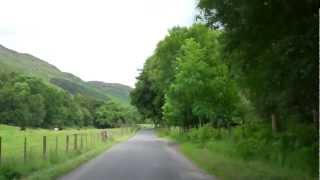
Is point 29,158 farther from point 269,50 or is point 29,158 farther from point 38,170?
point 269,50

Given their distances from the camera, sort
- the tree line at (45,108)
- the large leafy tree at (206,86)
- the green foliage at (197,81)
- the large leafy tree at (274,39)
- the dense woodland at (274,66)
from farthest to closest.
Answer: the tree line at (45,108) → the green foliage at (197,81) → the large leafy tree at (206,86) → the dense woodland at (274,66) → the large leafy tree at (274,39)

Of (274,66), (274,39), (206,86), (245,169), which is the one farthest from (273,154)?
(206,86)

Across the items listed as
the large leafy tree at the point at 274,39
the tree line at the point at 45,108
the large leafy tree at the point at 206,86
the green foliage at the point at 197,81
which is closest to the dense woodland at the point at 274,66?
the large leafy tree at the point at 274,39

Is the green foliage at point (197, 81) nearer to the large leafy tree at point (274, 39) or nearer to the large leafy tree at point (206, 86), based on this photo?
the large leafy tree at point (206, 86)

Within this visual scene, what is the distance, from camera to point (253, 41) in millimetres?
17125

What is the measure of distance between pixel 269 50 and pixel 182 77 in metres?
28.2

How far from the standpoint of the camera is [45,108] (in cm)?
15500

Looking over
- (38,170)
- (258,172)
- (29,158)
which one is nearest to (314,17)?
(258,172)

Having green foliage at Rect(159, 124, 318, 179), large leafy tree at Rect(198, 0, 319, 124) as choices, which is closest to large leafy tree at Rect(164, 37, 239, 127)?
green foliage at Rect(159, 124, 318, 179)

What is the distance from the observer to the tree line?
5502 inches

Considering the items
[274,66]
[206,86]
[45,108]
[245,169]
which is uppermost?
[45,108]

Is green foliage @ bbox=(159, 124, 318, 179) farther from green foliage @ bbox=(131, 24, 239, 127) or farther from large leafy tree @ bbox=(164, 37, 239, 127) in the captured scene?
large leafy tree @ bbox=(164, 37, 239, 127)

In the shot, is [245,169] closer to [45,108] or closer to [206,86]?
[206,86]

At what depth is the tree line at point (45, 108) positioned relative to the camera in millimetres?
139750
